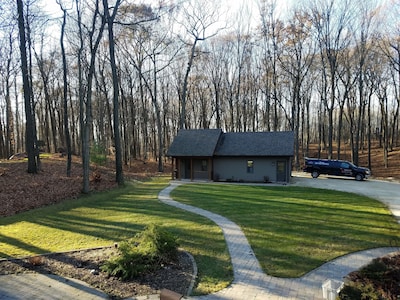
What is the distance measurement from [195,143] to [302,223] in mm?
15336

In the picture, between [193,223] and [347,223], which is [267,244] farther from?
[347,223]

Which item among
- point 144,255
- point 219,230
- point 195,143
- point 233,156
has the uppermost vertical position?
point 195,143

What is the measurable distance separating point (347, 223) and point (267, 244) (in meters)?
3.73

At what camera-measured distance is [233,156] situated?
23.2 m

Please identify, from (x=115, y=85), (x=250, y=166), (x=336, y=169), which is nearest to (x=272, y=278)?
(x=115, y=85)

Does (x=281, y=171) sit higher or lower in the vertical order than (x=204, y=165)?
lower

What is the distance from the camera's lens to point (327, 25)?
2736cm

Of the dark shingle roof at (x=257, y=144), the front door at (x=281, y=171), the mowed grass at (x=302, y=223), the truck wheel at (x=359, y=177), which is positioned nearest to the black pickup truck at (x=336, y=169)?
the truck wheel at (x=359, y=177)

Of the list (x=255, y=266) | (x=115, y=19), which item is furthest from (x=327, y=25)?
(x=255, y=266)

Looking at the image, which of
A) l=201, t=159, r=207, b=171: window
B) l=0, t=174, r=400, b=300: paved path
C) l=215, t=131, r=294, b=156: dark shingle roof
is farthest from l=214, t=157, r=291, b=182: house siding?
l=0, t=174, r=400, b=300: paved path

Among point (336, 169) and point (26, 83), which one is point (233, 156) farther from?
point (26, 83)

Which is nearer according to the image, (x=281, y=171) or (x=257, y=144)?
(x=281, y=171)

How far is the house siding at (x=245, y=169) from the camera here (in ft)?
73.8

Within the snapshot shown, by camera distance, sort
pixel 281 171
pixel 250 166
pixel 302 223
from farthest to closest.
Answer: pixel 250 166, pixel 281 171, pixel 302 223
